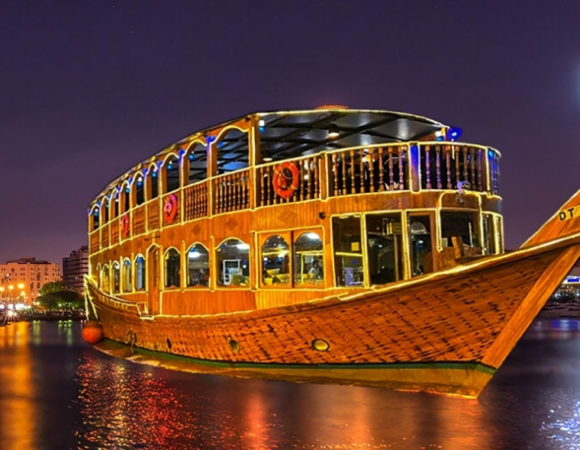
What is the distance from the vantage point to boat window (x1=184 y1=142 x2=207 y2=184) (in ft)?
43.8

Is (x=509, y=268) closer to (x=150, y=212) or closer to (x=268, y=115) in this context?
(x=268, y=115)

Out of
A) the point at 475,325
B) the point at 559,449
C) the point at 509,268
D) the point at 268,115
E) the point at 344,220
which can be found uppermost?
the point at 268,115

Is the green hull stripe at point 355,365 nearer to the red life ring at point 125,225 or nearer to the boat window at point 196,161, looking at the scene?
the boat window at point 196,161

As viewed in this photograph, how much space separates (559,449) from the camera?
283 inches

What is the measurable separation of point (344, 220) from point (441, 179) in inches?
64.1

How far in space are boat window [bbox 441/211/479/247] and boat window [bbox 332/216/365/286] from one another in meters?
1.34

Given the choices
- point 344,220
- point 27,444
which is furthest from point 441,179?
point 27,444

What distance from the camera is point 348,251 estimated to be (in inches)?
404

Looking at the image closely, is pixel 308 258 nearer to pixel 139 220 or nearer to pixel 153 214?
pixel 153 214

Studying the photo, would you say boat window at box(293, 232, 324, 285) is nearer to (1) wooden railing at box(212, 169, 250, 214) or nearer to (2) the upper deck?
(2) the upper deck

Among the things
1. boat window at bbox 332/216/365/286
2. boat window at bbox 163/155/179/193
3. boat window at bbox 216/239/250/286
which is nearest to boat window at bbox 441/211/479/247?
boat window at bbox 332/216/365/286

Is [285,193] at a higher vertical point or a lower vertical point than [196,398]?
higher

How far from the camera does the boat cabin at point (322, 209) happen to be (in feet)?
31.2

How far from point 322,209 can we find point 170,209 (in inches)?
190
